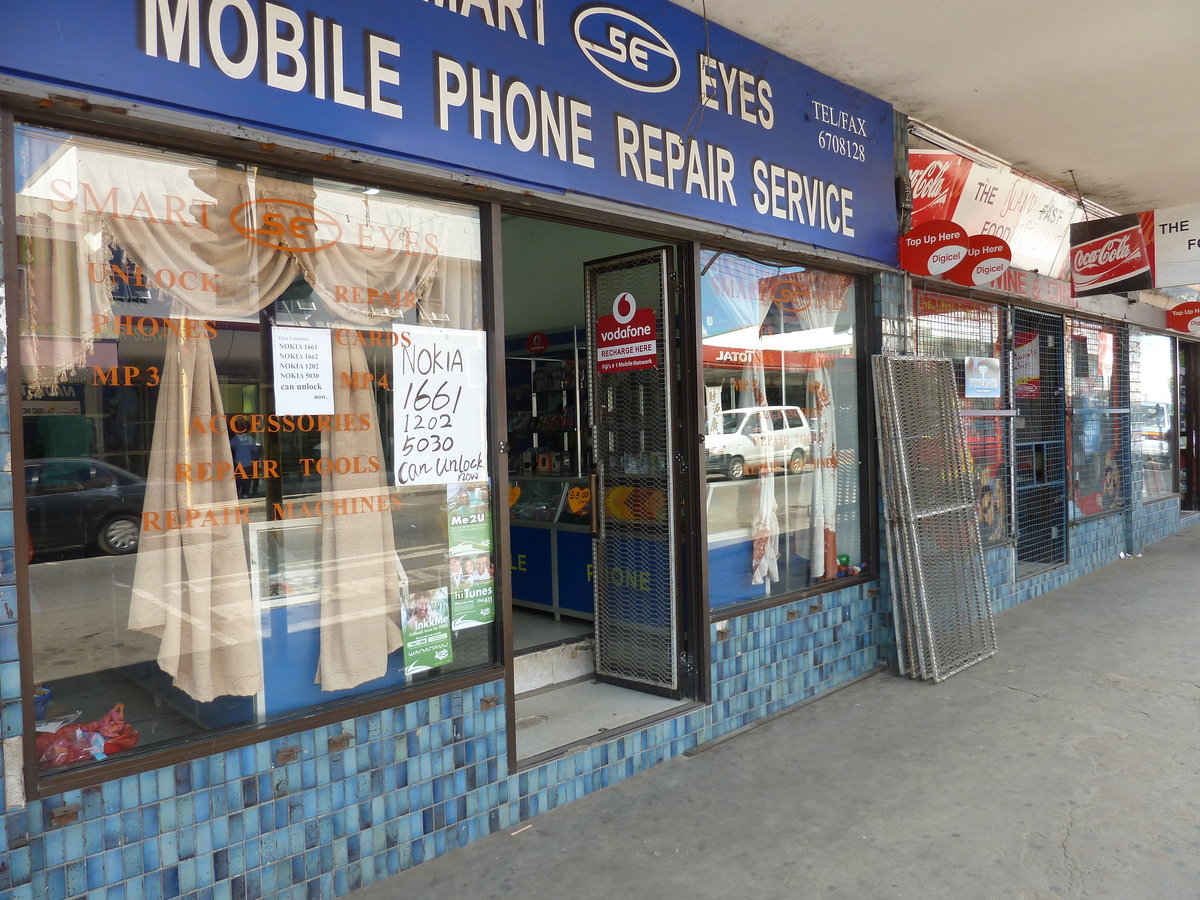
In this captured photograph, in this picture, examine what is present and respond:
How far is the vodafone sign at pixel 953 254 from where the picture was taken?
17.6ft

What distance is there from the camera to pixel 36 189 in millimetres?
2420

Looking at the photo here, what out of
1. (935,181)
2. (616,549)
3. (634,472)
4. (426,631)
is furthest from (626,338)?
(935,181)

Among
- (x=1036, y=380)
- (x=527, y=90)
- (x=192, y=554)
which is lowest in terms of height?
(x=192, y=554)

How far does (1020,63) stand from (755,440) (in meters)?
2.85

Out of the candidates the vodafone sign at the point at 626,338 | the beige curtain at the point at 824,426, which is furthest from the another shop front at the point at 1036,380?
the vodafone sign at the point at 626,338

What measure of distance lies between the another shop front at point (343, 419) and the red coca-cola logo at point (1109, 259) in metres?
4.08

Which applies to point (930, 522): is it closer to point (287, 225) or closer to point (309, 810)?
point (309, 810)

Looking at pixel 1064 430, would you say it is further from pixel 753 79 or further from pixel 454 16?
pixel 454 16

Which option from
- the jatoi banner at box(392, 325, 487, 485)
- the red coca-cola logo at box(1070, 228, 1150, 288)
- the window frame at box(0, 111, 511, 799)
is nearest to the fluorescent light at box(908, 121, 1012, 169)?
the red coca-cola logo at box(1070, 228, 1150, 288)

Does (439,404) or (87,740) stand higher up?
(439,404)

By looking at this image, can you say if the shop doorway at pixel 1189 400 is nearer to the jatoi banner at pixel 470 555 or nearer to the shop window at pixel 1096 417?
the shop window at pixel 1096 417

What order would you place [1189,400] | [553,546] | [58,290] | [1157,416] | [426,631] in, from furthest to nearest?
[1189,400] < [1157,416] < [553,546] < [426,631] < [58,290]

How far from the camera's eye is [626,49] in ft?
12.8

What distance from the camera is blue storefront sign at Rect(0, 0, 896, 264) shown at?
2.48 metres
